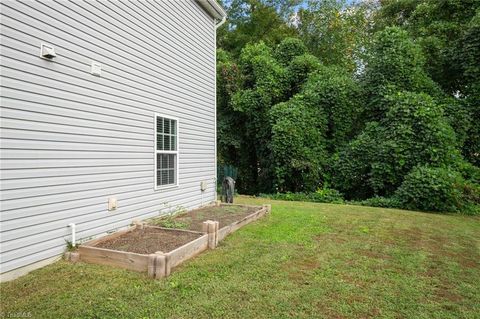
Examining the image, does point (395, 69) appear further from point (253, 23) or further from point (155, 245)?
point (253, 23)

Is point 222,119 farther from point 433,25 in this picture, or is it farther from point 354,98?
point 433,25

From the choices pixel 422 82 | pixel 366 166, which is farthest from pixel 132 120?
pixel 422 82

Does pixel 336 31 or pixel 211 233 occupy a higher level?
pixel 336 31

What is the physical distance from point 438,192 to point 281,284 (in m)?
6.87

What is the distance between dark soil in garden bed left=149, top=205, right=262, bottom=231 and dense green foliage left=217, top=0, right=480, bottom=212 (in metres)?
4.50

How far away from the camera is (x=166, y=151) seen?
592cm

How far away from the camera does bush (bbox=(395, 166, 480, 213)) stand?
813 cm

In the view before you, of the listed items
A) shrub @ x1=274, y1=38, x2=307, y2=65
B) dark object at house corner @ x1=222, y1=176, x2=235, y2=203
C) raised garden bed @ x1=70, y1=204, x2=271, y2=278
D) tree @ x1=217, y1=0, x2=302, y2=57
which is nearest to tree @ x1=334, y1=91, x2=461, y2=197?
dark object at house corner @ x1=222, y1=176, x2=235, y2=203

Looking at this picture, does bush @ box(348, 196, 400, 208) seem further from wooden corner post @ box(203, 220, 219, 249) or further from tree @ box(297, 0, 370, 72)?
tree @ box(297, 0, 370, 72)

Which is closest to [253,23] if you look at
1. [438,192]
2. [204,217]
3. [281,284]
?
[438,192]

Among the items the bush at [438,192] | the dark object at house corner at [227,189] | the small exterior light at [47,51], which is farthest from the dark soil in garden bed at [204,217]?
the bush at [438,192]

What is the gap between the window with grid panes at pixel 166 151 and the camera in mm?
5758

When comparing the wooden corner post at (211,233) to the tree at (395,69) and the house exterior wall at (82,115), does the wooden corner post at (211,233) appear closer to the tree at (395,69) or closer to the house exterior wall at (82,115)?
the house exterior wall at (82,115)

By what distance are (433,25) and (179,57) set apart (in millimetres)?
10371
